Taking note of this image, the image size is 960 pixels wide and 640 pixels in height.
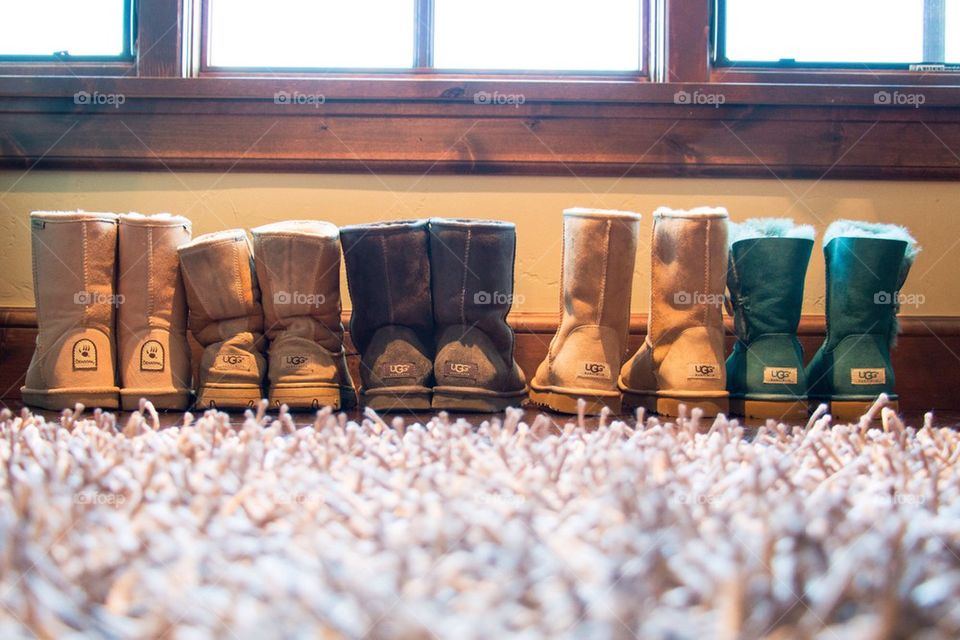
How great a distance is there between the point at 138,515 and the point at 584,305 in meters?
0.86

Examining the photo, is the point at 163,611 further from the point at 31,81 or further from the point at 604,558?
the point at 31,81

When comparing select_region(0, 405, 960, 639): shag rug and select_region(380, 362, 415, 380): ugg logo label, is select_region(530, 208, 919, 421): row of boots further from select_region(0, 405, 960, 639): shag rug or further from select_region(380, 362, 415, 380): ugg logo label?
select_region(0, 405, 960, 639): shag rug

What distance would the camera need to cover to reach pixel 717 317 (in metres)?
1.26

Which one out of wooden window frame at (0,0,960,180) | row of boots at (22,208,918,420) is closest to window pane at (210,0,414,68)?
wooden window frame at (0,0,960,180)

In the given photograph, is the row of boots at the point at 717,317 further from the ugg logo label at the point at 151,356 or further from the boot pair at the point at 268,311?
the ugg logo label at the point at 151,356

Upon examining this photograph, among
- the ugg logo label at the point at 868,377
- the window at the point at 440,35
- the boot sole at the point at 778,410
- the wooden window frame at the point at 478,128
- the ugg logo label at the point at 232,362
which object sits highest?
the window at the point at 440,35

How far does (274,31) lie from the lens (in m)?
1.61

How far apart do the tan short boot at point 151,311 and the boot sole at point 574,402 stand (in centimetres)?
56

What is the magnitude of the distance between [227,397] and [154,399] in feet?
0.37

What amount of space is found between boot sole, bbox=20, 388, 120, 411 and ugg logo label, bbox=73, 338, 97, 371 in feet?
0.13

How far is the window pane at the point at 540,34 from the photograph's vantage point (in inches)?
62.6

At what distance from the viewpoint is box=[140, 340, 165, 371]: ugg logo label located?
1.23 meters

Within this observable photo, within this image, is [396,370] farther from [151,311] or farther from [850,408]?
[850,408]

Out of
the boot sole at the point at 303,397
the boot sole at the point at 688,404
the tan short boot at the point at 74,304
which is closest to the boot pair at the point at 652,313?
the boot sole at the point at 688,404
